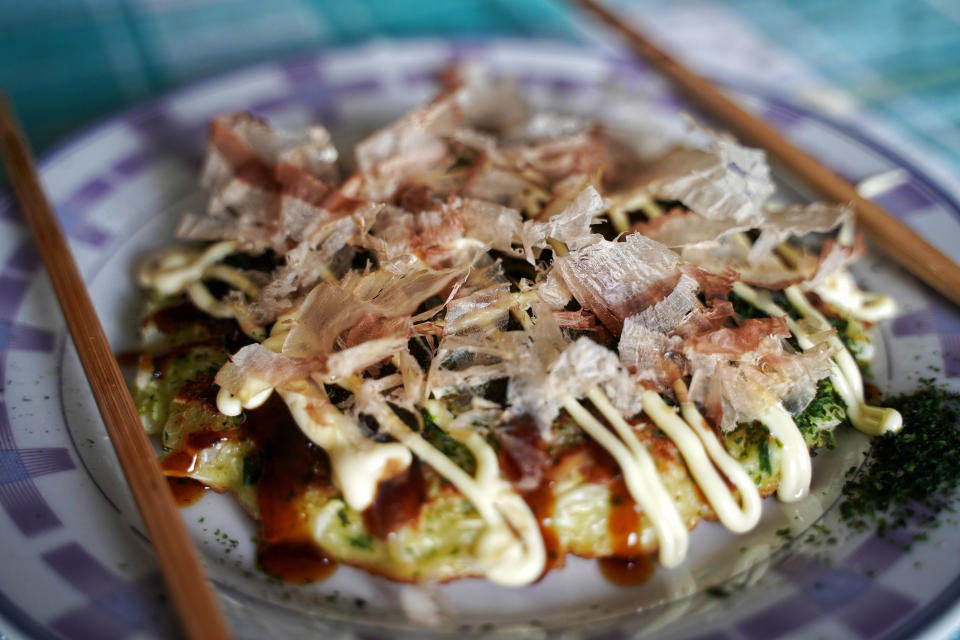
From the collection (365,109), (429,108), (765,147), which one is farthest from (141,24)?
(765,147)

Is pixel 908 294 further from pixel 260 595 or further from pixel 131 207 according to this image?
pixel 131 207

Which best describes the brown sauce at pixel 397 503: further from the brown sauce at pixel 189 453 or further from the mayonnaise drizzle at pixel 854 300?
the mayonnaise drizzle at pixel 854 300

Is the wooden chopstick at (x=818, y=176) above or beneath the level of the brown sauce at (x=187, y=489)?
beneath

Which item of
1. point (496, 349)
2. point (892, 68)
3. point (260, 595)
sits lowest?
point (892, 68)

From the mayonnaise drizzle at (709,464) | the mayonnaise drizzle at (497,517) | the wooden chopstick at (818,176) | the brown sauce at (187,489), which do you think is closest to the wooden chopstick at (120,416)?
the brown sauce at (187,489)

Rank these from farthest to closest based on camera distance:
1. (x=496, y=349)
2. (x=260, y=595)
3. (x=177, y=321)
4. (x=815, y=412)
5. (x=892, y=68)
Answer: (x=892, y=68) → (x=177, y=321) → (x=815, y=412) → (x=496, y=349) → (x=260, y=595)

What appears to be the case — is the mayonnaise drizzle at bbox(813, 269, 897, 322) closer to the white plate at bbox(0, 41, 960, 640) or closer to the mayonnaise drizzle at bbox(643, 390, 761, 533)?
the white plate at bbox(0, 41, 960, 640)

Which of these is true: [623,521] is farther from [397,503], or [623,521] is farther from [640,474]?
[397,503]
